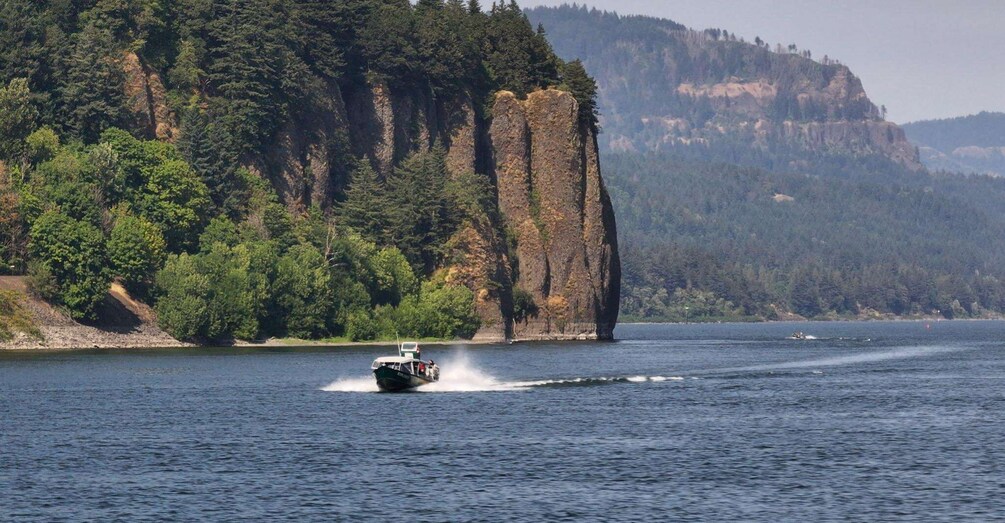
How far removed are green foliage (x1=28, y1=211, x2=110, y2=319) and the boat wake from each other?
45.1 meters

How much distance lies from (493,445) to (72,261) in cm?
9094

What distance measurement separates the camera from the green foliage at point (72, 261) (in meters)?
161

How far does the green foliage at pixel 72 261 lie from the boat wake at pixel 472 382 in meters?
45.1

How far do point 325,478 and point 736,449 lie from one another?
2195 cm

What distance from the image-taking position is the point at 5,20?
610 feet

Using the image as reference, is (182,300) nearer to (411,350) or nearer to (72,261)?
(72,261)

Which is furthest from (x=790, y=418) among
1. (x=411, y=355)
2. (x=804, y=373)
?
(x=804, y=373)

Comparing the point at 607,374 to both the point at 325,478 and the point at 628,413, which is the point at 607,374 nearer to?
the point at 628,413

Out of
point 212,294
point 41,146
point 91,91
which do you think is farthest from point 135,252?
point 91,91

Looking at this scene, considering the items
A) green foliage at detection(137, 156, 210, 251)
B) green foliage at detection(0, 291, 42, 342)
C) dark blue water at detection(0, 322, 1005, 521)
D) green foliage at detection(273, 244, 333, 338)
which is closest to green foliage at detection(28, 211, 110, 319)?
green foliage at detection(0, 291, 42, 342)

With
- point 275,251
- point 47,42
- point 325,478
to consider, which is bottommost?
point 325,478

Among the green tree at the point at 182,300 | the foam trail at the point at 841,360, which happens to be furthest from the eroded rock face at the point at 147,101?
the foam trail at the point at 841,360

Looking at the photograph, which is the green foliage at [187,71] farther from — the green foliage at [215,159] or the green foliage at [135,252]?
the green foliage at [135,252]

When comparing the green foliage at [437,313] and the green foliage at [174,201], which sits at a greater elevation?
the green foliage at [174,201]
